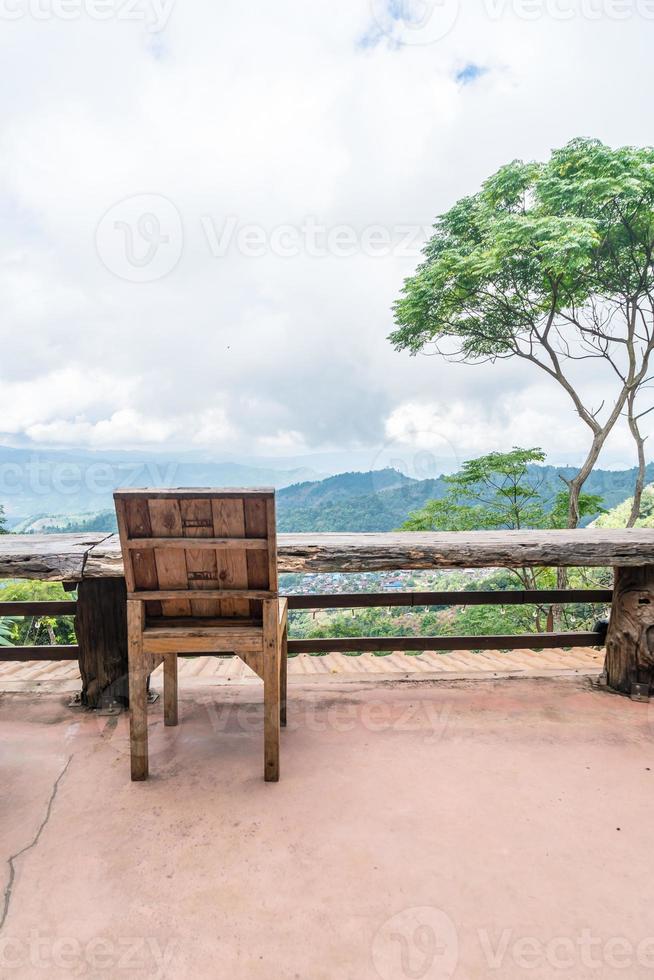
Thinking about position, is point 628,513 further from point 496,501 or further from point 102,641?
point 102,641

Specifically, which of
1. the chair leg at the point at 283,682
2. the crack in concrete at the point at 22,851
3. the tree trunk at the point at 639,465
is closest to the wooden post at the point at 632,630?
the chair leg at the point at 283,682

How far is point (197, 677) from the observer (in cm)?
258

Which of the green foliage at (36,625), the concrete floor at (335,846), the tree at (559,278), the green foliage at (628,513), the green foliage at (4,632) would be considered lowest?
the green foliage at (36,625)

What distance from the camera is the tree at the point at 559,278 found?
197 inches

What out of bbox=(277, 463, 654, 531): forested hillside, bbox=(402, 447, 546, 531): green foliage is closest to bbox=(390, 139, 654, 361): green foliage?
bbox=(402, 447, 546, 531): green foliage

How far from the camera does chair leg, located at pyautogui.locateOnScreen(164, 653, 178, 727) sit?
6.48ft

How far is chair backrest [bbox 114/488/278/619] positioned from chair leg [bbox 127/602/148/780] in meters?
0.08

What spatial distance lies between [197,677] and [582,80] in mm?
8468

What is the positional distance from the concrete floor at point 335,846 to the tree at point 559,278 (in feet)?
15.9

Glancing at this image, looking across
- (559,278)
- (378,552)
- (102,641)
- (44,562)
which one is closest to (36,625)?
(102,641)

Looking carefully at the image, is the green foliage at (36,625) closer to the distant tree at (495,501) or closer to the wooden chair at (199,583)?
the distant tree at (495,501)

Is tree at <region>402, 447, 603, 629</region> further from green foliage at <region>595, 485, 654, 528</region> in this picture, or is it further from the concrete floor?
the concrete floor

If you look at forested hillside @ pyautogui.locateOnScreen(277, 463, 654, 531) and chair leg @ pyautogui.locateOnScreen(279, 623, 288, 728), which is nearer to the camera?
chair leg @ pyautogui.locateOnScreen(279, 623, 288, 728)

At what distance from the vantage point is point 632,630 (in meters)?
2.32
